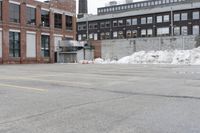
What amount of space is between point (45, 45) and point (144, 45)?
20.1 m

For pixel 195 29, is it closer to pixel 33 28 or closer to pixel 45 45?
pixel 45 45

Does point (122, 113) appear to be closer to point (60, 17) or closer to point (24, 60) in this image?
point (24, 60)

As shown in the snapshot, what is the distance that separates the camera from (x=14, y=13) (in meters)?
52.4

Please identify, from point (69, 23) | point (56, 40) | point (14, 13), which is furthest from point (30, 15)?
point (69, 23)

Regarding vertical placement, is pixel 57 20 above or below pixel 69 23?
above

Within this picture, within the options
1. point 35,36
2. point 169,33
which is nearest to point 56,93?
point 35,36

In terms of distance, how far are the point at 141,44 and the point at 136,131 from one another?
5923 cm

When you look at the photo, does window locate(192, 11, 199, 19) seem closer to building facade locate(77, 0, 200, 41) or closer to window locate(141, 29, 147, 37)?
building facade locate(77, 0, 200, 41)

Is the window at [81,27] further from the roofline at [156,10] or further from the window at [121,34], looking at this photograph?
the window at [121,34]

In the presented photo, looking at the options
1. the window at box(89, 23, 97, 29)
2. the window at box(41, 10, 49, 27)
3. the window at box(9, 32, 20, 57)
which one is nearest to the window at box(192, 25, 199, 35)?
the window at box(89, 23, 97, 29)

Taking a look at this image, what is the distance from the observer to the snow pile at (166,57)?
52.2 meters

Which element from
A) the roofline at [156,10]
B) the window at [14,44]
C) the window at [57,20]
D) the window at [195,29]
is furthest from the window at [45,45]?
the window at [195,29]

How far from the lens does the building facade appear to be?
82.9 m

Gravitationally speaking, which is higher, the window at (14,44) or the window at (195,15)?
the window at (195,15)
